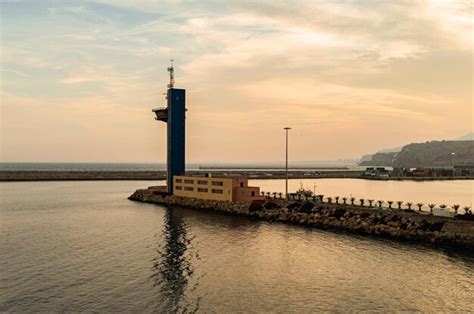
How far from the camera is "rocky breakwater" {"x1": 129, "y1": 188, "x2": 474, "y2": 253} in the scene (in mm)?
55319

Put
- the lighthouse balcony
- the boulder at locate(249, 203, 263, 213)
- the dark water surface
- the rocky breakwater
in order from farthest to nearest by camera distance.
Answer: the lighthouse balcony → the boulder at locate(249, 203, 263, 213) → the rocky breakwater → the dark water surface

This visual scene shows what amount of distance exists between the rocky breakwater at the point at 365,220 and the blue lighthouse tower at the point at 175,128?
47.2ft

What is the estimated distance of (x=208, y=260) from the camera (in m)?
46.1

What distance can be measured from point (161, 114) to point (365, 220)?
62901 millimetres

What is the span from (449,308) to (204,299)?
1885cm

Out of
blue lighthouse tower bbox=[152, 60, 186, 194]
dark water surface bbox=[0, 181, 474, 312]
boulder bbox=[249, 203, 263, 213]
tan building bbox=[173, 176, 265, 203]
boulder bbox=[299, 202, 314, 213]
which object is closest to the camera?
dark water surface bbox=[0, 181, 474, 312]

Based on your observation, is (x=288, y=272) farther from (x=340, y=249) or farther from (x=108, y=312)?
(x=108, y=312)

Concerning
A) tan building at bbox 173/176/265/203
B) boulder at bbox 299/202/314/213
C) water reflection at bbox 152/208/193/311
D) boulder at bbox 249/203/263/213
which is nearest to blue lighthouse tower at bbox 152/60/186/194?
tan building at bbox 173/176/265/203

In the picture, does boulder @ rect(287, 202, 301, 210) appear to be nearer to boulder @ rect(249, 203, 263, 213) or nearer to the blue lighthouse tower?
boulder @ rect(249, 203, 263, 213)

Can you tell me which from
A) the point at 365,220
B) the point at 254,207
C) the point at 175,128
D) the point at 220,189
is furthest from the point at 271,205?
the point at 175,128

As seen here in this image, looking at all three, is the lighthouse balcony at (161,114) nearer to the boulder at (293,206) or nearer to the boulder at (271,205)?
the boulder at (271,205)

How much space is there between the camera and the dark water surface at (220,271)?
3334cm

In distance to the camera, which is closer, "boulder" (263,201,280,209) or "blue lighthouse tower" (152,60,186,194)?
"boulder" (263,201,280,209)

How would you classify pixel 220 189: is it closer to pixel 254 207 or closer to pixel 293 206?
pixel 254 207
